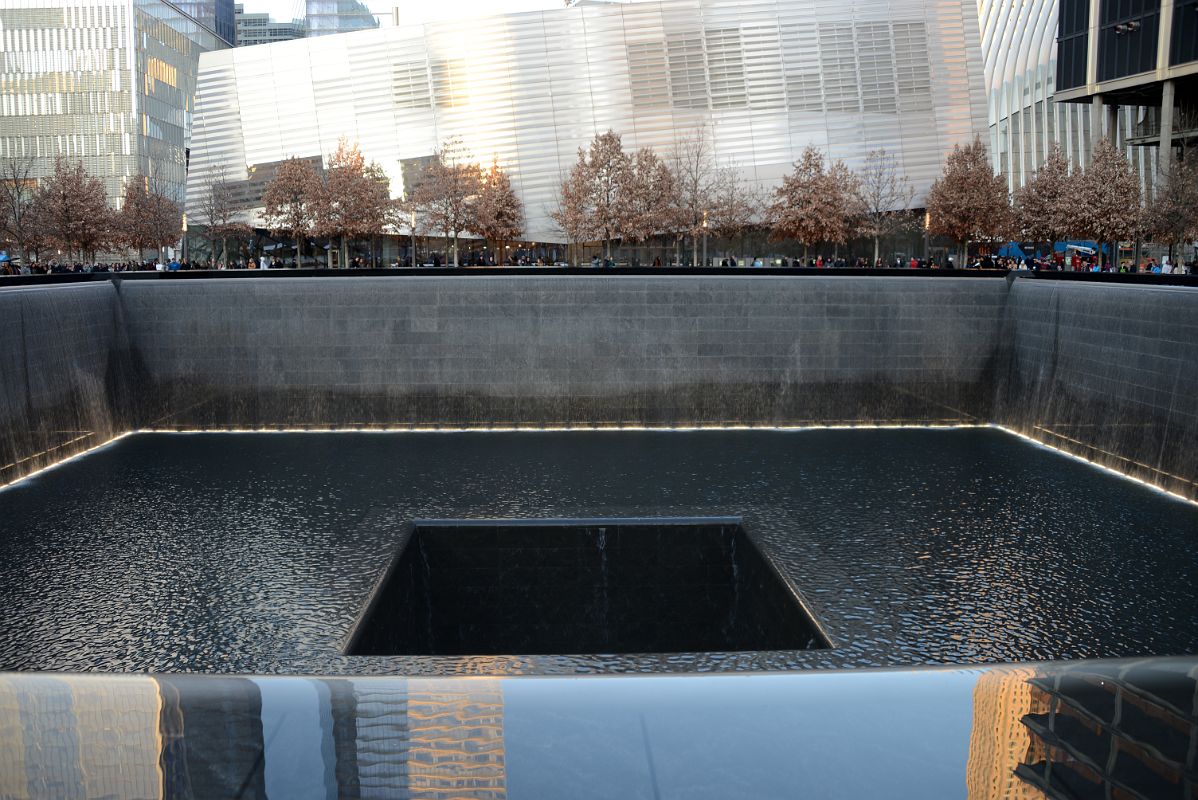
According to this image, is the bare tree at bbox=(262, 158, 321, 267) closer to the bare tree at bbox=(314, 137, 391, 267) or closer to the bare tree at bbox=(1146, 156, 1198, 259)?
the bare tree at bbox=(314, 137, 391, 267)

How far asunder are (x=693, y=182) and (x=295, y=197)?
15.1 m

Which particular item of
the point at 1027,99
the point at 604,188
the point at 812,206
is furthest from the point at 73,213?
the point at 1027,99

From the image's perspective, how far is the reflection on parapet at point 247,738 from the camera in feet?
9.48

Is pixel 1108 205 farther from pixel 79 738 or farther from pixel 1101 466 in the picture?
pixel 79 738

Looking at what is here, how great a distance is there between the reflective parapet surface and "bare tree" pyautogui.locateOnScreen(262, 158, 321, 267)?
3764 cm

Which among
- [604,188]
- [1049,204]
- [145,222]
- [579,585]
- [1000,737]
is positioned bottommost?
[579,585]

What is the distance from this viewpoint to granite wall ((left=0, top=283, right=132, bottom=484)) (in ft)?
46.1

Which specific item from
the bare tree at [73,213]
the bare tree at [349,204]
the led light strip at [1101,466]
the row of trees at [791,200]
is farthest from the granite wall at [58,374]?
the bare tree at [349,204]

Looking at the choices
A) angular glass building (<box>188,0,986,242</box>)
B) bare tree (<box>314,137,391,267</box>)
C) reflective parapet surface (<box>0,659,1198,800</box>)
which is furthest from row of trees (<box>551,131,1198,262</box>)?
reflective parapet surface (<box>0,659,1198,800</box>)

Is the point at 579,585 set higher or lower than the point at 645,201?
lower

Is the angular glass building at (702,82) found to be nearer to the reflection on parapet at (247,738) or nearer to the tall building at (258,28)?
the reflection on parapet at (247,738)

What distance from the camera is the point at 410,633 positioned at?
10.1 meters

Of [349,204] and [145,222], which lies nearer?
[349,204]

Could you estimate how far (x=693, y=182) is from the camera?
126ft
